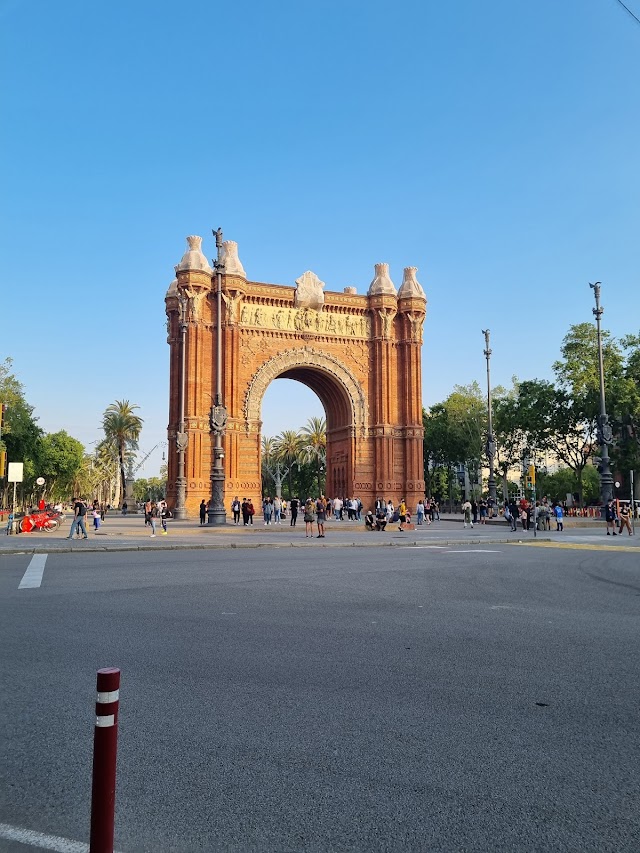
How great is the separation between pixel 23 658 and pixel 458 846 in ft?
15.3

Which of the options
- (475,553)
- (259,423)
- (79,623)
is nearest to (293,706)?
(79,623)

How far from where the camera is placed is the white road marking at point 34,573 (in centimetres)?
1122

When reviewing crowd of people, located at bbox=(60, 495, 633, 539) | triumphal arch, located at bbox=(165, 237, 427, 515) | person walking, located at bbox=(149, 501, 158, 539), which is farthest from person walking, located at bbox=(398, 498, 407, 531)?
triumphal arch, located at bbox=(165, 237, 427, 515)

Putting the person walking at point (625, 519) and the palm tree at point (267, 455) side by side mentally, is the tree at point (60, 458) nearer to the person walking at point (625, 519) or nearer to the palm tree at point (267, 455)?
the palm tree at point (267, 455)

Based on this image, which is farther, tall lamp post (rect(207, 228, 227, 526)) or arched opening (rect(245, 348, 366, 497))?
arched opening (rect(245, 348, 366, 497))

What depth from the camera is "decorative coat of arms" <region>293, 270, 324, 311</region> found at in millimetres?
47375

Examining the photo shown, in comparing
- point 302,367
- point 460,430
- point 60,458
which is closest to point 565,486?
point 460,430

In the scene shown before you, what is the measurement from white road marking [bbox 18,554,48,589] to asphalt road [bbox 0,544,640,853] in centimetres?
176

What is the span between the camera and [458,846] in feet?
9.91

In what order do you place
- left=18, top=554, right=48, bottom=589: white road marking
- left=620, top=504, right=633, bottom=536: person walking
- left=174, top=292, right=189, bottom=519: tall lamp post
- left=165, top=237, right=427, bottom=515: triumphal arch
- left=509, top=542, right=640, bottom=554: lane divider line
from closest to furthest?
left=18, top=554, right=48, bottom=589: white road marking → left=509, top=542, right=640, bottom=554: lane divider line → left=620, top=504, right=633, bottom=536: person walking → left=174, top=292, right=189, bottom=519: tall lamp post → left=165, top=237, right=427, bottom=515: triumphal arch

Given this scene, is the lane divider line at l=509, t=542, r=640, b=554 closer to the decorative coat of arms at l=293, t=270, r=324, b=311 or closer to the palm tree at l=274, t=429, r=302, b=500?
the decorative coat of arms at l=293, t=270, r=324, b=311

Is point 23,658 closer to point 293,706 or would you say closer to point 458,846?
point 293,706

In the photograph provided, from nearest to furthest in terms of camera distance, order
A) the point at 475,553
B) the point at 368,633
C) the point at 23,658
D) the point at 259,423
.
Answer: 1. the point at 23,658
2. the point at 368,633
3. the point at 475,553
4. the point at 259,423

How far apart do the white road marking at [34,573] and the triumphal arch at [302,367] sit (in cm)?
2578
